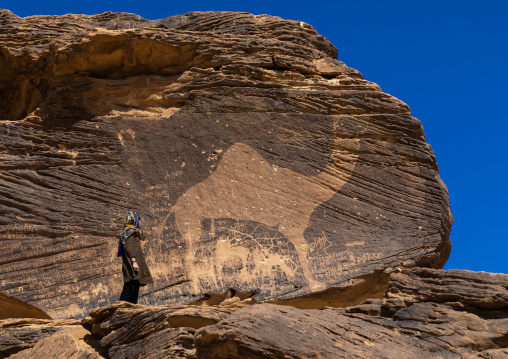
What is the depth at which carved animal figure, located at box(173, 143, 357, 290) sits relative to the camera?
42.1 ft

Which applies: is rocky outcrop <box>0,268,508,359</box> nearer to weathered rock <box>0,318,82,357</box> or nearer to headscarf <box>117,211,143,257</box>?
weathered rock <box>0,318,82,357</box>

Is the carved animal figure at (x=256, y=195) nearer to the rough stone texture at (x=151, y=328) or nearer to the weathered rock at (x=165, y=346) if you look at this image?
the rough stone texture at (x=151, y=328)

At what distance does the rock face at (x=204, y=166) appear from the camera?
12.3m

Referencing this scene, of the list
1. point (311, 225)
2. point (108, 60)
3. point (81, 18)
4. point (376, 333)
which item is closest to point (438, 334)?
point (376, 333)

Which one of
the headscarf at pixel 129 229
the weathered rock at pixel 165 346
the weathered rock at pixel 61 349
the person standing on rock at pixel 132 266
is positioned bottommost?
the weathered rock at pixel 61 349

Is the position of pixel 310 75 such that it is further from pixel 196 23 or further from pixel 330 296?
pixel 330 296

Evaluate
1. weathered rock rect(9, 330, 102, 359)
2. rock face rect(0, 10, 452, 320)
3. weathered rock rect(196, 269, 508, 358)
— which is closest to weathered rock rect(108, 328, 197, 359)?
weathered rock rect(9, 330, 102, 359)

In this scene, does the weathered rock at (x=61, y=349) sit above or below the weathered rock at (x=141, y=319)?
below

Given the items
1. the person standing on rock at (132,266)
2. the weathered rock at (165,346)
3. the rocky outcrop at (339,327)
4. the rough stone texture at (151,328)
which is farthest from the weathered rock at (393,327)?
the person standing on rock at (132,266)

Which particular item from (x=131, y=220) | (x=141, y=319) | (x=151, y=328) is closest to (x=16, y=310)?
(x=131, y=220)

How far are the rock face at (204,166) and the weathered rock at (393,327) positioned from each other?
2.52m

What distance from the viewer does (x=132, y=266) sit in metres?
11.2

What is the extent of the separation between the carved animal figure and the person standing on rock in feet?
4.15

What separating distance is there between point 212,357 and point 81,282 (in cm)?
419
